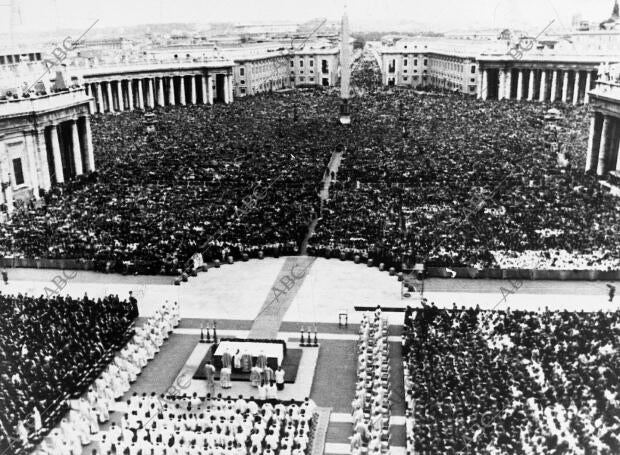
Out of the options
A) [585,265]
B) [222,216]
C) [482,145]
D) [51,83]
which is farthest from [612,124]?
[51,83]

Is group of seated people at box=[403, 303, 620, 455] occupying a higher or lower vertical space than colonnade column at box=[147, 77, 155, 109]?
lower

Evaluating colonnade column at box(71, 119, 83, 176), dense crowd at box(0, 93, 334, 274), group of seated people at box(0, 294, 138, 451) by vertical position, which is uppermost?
colonnade column at box(71, 119, 83, 176)

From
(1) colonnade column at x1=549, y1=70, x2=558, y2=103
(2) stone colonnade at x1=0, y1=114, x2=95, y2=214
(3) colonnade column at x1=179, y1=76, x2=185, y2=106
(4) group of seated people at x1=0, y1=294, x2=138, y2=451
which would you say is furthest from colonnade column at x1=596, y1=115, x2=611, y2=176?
(3) colonnade column at x1=179, y1=76, x2=185, y2=106

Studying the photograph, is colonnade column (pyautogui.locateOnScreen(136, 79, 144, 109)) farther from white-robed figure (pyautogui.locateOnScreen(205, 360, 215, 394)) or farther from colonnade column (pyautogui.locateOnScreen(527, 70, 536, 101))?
white-robed figure (pyautogui.locateOnScreen(205, 360, 215, 394))

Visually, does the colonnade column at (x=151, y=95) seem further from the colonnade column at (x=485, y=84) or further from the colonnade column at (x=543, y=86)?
the colonnade column at (x=543, y=86)

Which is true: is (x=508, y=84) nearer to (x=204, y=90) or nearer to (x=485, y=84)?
(x=485, y=84)

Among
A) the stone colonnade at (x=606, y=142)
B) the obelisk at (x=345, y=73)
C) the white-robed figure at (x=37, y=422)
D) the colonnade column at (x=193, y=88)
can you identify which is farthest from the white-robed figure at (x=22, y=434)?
the colonnade column at (x=193, y=88)
